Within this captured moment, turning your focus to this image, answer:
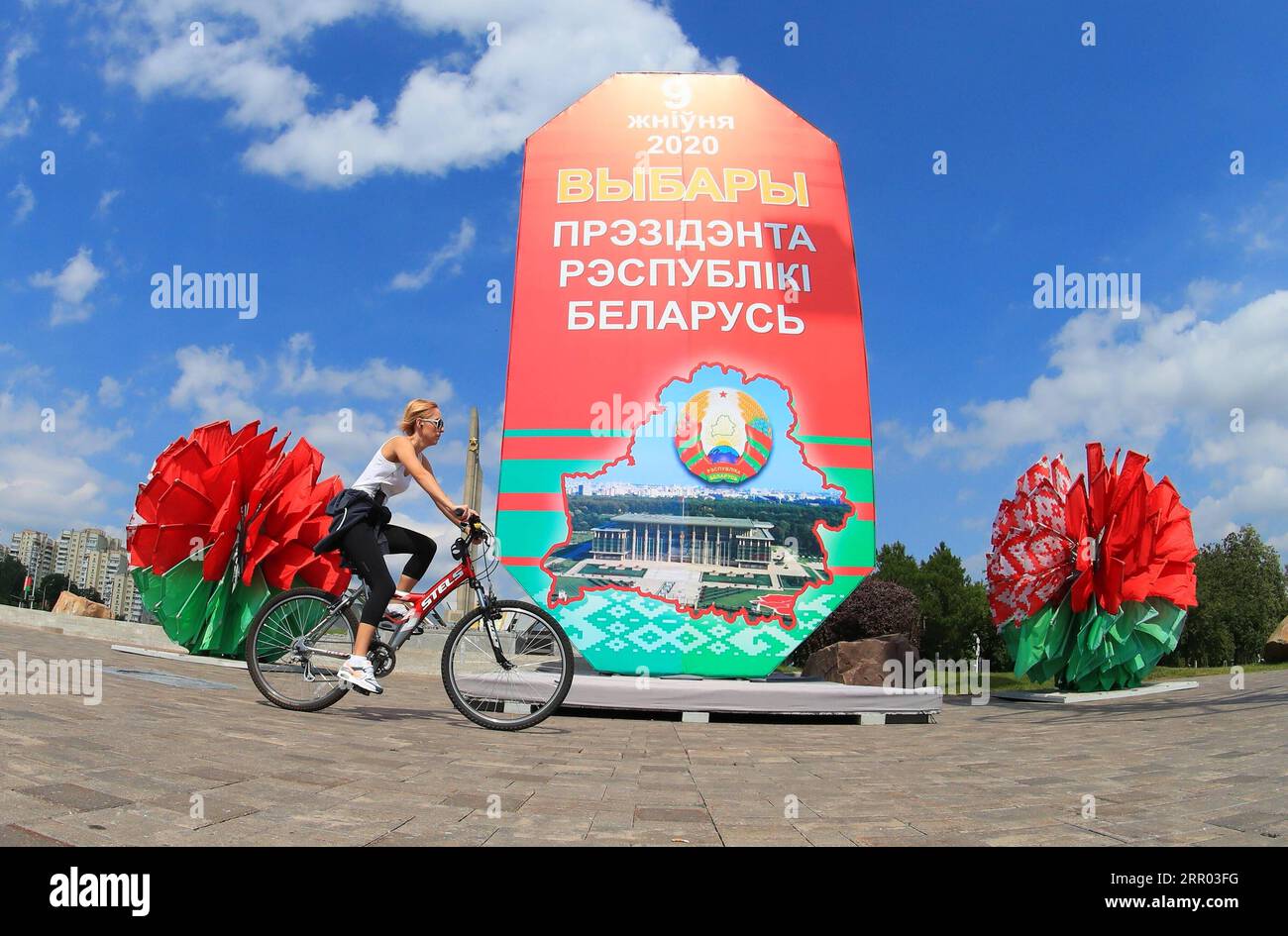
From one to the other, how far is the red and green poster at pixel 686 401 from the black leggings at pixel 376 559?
473 cm

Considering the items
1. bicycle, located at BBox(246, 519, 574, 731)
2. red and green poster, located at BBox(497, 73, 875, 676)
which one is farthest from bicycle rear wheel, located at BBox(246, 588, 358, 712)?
red and green poster, located at BBox(497, 73, 875, 676)

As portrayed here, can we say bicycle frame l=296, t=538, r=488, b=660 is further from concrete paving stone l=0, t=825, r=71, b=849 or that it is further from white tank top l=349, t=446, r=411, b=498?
concrete paving stone l=0, t=825, r=71, b=849

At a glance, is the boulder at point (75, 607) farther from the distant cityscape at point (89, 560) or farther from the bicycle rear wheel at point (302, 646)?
the distant cityscape at point (89, 560)

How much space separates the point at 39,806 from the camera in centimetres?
254

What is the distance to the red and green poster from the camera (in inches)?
→ 404

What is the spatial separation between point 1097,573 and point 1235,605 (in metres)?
44.7

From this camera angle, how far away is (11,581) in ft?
181

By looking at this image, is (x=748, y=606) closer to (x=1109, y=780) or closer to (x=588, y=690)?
(x=588, y=690)

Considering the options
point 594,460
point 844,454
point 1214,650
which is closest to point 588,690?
point 594,460

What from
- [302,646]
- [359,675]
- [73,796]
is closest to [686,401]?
[302,646]

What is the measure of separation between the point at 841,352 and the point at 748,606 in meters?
3.58

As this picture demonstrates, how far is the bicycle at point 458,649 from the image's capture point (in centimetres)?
546

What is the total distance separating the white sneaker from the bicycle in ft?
0.46

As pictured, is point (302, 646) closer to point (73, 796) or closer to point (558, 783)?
point (558, 783)
